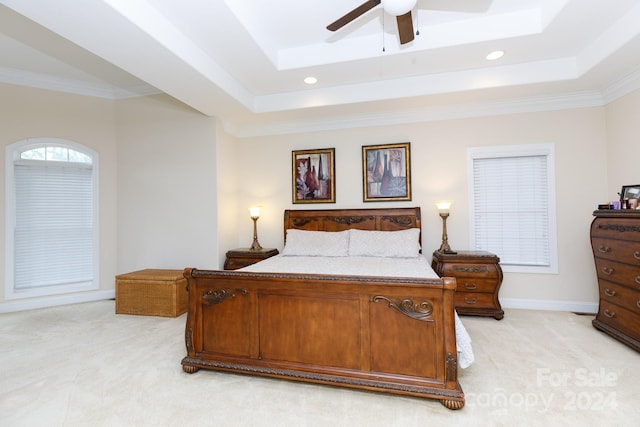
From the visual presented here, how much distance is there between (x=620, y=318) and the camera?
276cm

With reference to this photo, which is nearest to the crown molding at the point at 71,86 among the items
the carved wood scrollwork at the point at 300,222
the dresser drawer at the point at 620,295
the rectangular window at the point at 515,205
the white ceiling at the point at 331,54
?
the white ceiling at the point at 331,54

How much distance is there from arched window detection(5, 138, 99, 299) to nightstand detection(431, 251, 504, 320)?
497cm

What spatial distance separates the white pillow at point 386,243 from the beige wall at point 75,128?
371 cm

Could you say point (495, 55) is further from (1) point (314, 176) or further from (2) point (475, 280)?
(1) point (314, 176)

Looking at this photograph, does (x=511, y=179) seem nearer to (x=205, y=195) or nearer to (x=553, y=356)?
(x=553, y=356)

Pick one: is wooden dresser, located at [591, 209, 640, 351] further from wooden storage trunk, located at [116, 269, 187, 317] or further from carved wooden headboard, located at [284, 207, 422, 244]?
wooden storage trunk, located at [116, 269, 187, 317]

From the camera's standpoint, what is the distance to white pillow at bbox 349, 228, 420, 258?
3588 mm

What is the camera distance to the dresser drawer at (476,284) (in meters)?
3.45

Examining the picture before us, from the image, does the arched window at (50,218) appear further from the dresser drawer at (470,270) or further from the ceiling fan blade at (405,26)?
the dresser drawer at (470,270)

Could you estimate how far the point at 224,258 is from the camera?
168 inches

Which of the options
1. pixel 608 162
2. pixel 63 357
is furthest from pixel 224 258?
pixel 608 162

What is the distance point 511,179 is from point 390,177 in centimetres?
155

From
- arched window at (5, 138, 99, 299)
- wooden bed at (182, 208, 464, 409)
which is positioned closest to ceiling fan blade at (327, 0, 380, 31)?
wooden bed at (182, 208, 464, 409)

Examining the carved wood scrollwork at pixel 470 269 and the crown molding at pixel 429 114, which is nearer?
the carved wood scrollwork at pixel 470 269
